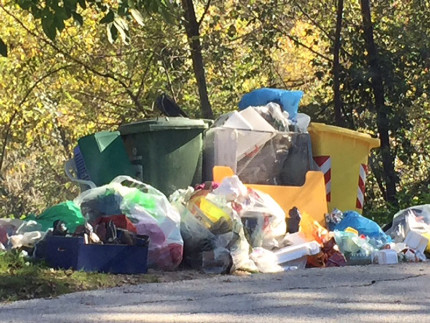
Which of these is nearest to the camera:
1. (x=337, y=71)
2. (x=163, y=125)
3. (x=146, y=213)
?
(x=146, y=213)

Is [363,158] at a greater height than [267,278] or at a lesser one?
greater

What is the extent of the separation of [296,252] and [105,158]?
2.21m

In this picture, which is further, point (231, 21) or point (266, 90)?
point (231, 21)

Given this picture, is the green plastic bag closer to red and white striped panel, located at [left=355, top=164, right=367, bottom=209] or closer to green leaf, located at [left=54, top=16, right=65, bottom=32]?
green leaf, located at [left=54, top=16, right=65, bottom=32]

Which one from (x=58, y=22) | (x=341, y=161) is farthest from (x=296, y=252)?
(x=58, y=22)

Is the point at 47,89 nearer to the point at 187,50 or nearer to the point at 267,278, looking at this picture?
the point at 187,50

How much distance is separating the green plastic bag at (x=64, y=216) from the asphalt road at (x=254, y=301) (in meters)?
1.42

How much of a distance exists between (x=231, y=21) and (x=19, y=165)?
43.6 ft

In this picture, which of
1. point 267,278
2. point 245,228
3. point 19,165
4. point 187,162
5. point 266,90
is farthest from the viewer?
point 19,165

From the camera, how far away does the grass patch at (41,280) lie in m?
5.67

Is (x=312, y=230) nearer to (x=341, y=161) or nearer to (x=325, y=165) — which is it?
(x=325, y=165)

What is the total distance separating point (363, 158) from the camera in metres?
9.78

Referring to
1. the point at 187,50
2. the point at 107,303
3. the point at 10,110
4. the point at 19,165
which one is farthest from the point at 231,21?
the point at 19,165

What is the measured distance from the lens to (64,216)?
759 cm
